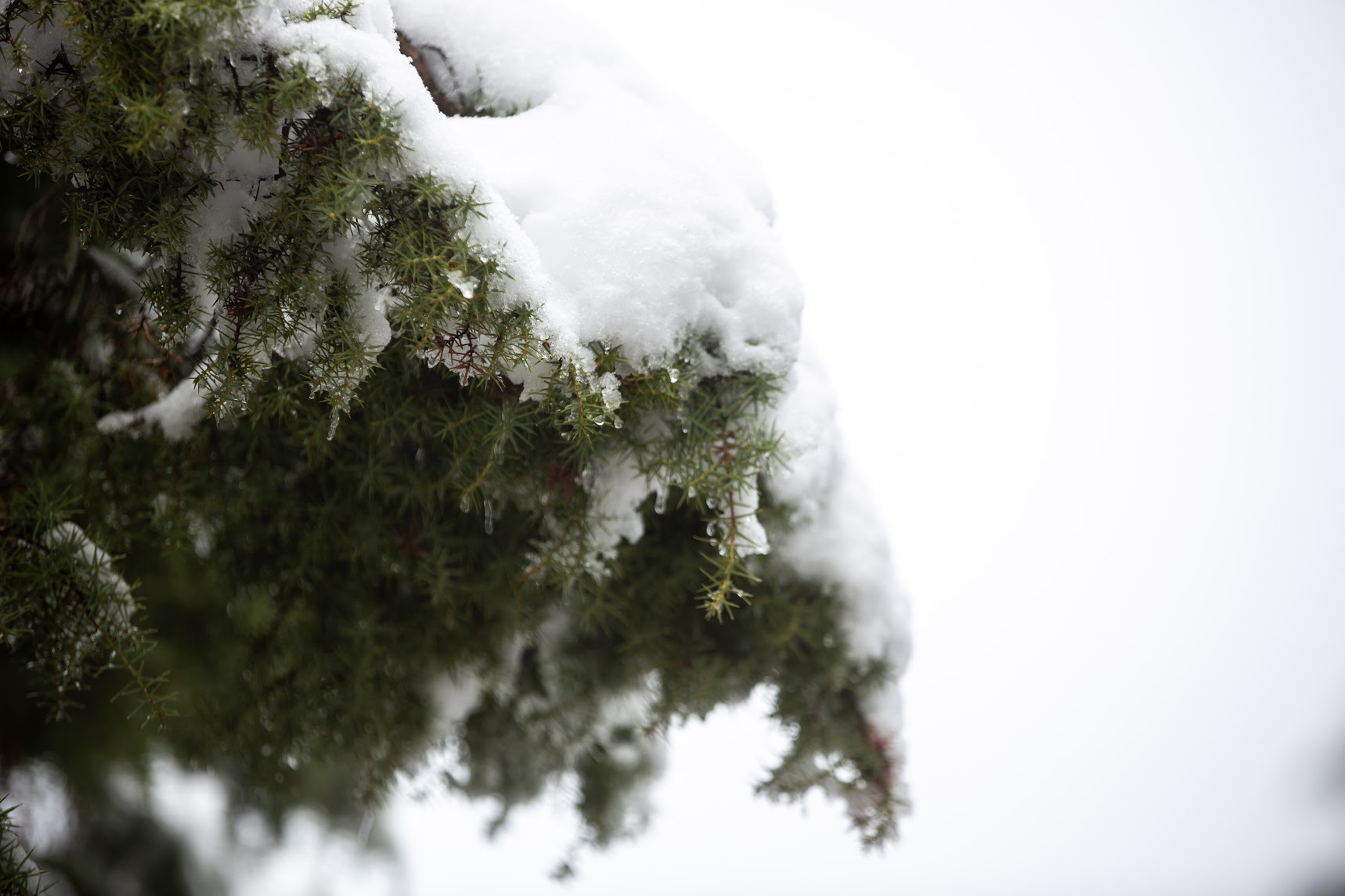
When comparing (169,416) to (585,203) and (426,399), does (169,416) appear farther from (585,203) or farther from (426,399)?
(585,203)

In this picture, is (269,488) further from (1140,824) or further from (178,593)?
(1140,824)

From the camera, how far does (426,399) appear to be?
88 centimetres

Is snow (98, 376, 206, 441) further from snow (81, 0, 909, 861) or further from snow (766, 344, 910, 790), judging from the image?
snow (766, 344, 910, 790)

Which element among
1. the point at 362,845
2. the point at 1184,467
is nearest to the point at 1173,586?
the point at 1184,467

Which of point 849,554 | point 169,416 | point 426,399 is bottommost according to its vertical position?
point 169,416

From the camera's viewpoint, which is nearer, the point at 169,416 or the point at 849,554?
the point at 169,416

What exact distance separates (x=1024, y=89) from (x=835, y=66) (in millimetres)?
22281

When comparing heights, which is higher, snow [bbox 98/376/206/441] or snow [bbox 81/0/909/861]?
snow [bbox 81/0/909/861]

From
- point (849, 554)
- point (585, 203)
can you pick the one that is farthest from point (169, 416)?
point (849, 554)

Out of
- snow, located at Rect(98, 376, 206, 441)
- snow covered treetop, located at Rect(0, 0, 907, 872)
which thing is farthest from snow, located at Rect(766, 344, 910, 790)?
snow, located at Rect(98, 376, 206, 441)

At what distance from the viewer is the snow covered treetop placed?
669 millimetres

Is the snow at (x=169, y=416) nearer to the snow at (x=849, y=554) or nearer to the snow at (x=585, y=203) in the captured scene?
the snow at (x=585, y=203)

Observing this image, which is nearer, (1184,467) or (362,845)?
(362,845)

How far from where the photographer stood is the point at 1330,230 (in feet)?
158
